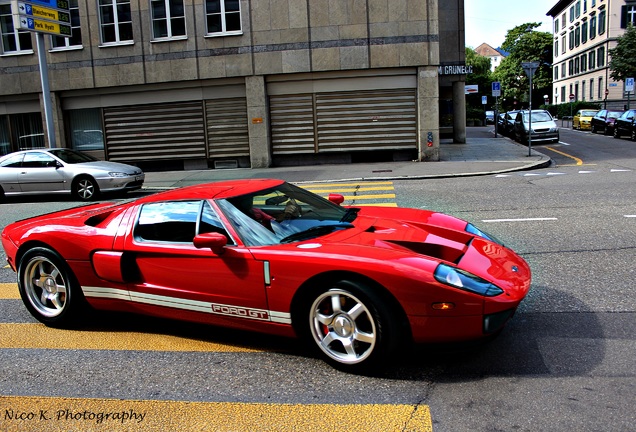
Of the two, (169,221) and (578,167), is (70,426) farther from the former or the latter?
(578,167)

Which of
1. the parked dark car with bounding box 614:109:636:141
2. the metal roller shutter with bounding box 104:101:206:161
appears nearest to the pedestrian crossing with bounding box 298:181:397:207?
the metal roller shutter with bounding box 104:101:206:161

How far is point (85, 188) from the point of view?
14.0 m

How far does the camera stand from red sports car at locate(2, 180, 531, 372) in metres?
3.52

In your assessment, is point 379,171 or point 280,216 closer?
point 280,216

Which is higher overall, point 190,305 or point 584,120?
point 584,120

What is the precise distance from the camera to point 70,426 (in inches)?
127

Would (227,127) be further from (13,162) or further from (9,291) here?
(9,291)

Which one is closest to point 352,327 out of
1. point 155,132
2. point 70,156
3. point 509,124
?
point 70,156

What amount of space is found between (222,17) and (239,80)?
237 centimetres

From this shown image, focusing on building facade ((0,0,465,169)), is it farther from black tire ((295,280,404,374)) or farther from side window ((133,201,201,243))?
black tire ((295,280,404,374))

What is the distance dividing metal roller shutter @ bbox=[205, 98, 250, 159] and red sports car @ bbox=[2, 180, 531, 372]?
16.6 meters

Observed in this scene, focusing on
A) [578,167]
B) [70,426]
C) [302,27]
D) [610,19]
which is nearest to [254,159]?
[302,27]

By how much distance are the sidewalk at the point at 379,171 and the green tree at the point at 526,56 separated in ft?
224

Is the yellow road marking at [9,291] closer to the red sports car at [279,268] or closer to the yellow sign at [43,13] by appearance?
the red sports car at [279,268]
